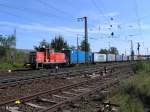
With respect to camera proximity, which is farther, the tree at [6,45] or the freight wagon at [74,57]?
the tree at [6,45]

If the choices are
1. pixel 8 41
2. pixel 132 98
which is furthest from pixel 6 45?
pixel 132 98

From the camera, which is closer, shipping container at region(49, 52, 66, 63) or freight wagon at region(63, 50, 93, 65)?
shipping container at region(49, 52, 66, 63)

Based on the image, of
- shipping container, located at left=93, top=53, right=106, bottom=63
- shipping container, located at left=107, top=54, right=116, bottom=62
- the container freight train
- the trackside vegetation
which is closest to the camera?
the trackside vegetation

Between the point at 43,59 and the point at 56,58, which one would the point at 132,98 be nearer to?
the point at 43,59

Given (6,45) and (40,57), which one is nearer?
(40,57)

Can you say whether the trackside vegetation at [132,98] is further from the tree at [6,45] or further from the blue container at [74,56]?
the tree at [6,45]

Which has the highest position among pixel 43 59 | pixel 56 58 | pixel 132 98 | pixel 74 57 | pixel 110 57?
pixel 110 57

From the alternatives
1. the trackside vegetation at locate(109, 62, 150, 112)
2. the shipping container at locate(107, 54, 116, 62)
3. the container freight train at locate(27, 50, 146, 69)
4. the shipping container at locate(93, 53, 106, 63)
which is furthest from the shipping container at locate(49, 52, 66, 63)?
the shipping container at locate(107, 54, 116, 62)

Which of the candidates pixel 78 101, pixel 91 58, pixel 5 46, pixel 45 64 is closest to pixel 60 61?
pixel 45 64

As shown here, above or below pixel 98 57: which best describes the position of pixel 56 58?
below

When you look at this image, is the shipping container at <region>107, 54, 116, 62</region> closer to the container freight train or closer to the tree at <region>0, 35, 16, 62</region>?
the container freight train

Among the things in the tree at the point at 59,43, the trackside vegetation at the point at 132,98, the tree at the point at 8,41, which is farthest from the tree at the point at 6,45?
the trackside vegetation at the point at 132,98

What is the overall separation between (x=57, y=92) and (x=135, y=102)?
17.4ft

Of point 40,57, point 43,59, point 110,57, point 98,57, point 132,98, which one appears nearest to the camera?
point 132,98
